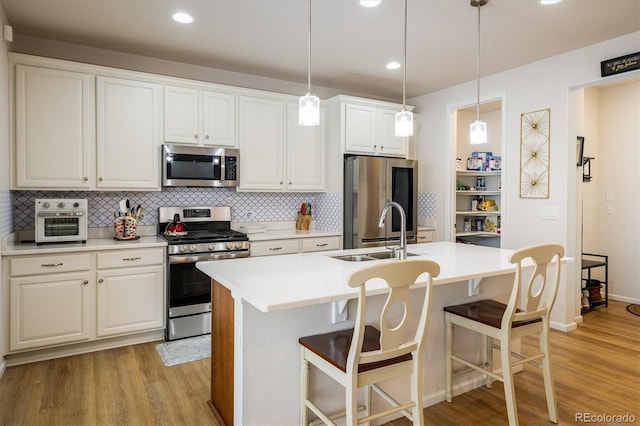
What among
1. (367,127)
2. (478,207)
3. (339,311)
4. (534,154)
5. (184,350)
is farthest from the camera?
(478,207)

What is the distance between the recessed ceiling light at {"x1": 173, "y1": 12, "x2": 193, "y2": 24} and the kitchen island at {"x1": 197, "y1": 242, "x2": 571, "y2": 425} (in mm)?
1859

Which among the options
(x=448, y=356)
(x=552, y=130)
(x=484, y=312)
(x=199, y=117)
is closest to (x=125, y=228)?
(x=199, y=117)

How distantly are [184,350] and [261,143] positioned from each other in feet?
6.80

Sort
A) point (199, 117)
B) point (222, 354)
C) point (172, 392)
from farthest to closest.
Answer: point (199, 117), point (172, 392), point (222, 354)

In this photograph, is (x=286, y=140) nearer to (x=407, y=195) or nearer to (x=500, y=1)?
(x=407, y=195)

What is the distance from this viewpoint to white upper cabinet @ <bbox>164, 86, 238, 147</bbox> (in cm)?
368

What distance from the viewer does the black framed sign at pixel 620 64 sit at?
10.6 feet

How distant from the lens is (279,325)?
1971 mm

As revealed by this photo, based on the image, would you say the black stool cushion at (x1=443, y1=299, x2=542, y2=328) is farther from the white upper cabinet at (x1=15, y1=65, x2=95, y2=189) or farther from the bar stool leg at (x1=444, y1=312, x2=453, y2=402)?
the white upper cabinet at (x1=15, y1=65, x2=95, y2=189)

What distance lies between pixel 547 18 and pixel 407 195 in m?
2.15

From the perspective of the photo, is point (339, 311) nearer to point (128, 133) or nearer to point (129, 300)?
point (129, 300)

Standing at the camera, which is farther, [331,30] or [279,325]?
[331,30]

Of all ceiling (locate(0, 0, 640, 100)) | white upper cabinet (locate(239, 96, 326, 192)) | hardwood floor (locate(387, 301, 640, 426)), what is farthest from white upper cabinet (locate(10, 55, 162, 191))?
hardwood floor (locate(387, 301, 640, 426))

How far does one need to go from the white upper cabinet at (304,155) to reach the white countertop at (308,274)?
5.70 ft
